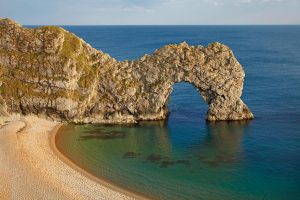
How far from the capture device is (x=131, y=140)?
75125 mm

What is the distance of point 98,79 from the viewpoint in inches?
3386

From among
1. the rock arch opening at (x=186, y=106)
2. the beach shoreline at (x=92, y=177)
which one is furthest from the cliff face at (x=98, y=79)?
the beach shoreline at (x=92, y=177)

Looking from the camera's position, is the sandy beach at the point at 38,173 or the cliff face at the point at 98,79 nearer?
the sandy beach at the point at 38,173

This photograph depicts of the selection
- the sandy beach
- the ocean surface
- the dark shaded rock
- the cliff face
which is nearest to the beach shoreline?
the sandy beach

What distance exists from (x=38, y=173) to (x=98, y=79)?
32.9 metres

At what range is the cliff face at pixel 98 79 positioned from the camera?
82.8m

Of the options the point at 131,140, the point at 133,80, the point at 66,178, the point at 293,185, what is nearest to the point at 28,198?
the point at 66,178

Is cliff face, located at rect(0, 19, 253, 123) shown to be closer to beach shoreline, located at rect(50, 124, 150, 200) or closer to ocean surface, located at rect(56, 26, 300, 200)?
ocean surface, located at rect(56, 26, 300, 200)

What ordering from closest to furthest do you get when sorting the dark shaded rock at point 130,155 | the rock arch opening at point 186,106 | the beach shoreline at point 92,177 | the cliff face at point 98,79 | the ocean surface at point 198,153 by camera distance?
the beach shoreline at point 92,177
the ocean surface at point 198,153
the dark shaded rock at point 130,155
the cliff face at point 98,79
the rock arch opening at point 186,106

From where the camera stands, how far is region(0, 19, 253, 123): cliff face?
272 ft

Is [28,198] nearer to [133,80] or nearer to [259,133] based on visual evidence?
[133,80]

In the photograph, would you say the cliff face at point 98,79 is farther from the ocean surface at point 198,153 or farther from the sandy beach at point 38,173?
the sandy beach at point 38,173

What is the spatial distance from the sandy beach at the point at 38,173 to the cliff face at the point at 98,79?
357 inches

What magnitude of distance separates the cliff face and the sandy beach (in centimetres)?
906
